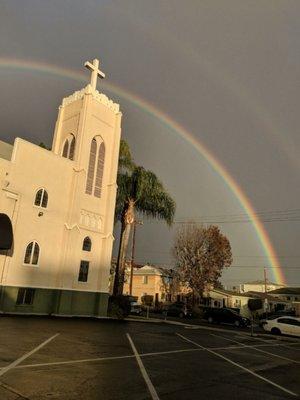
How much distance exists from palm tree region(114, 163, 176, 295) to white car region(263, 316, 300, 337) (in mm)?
12231

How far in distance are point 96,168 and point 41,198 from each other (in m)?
6.17

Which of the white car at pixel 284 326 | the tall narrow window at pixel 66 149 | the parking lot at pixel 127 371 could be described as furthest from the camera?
the white car at pixel 284 326

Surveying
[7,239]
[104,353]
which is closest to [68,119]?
[7,239]

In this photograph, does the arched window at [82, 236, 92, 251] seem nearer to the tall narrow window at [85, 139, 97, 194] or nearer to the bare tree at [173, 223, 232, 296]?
the tall narrow window at [85, 139, 97, 194]

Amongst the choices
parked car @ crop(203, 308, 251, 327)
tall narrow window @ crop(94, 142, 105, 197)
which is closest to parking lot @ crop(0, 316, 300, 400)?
tall narrow window @ crop(94, 142, 105, 197)

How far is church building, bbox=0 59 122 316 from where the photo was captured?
2491 centimetres

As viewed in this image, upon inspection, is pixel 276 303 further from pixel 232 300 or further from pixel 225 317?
pixel 225 317

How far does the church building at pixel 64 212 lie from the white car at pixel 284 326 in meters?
14.1

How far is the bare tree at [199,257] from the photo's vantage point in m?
55.2

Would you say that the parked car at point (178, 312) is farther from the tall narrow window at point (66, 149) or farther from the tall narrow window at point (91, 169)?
the tall narrow window at point (66, 149)

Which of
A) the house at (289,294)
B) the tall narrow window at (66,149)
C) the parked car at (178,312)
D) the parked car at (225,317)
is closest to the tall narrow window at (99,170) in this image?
the tall narrow window at (66,149)

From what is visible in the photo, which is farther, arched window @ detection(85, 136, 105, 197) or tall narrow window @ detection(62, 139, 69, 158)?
tall narrow window @ detection(62, 139, 69, 158)

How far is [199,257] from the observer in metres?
55.4

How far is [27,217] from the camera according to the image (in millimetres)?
25781
